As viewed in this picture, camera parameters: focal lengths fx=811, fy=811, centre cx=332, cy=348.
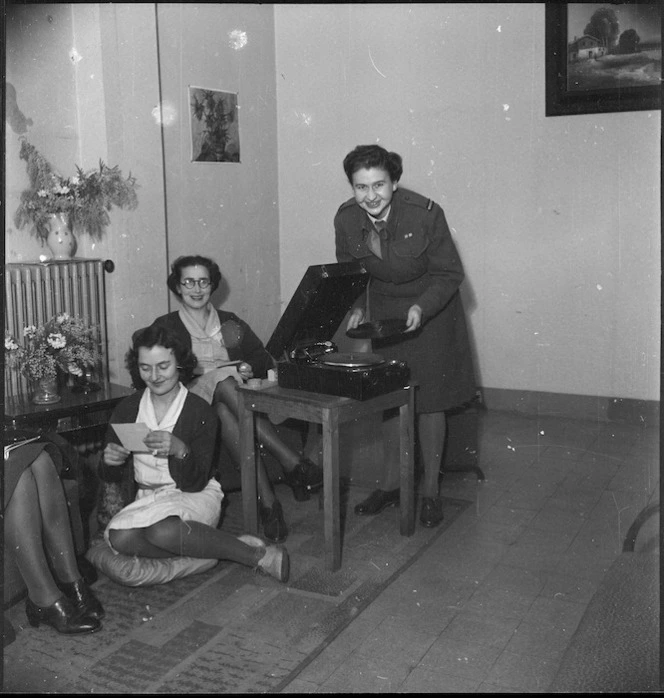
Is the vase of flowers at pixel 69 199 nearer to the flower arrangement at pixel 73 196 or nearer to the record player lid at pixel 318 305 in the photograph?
the flower arrangement at pixel 73 196

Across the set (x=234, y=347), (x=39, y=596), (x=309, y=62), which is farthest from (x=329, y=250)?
(x=39, y=596)

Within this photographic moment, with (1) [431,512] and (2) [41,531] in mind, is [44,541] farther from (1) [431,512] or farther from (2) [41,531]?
(1) [431,512]

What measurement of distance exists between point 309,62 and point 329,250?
3.45 feet

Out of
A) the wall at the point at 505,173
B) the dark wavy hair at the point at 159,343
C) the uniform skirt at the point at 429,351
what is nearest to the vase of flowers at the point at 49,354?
the dark wavy hair at the point at 159,343

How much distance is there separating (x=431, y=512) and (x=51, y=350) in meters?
1.63

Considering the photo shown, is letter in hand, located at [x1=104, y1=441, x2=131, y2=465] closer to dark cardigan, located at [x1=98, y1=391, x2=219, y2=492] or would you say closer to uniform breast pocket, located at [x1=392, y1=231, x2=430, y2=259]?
dark cardigan, located at [x1=98, y1=391, x2=219, y2=492]

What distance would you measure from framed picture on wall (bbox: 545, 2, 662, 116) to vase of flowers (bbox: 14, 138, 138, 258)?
99.9 inches

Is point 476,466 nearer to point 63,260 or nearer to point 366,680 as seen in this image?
point 366,680

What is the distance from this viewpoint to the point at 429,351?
3.35m

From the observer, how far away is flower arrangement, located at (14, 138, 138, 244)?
331cm

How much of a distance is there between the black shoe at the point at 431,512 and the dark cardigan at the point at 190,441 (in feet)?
3.04

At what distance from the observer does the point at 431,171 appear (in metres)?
5.05

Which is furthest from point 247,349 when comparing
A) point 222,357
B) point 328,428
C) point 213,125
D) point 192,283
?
point 213,125

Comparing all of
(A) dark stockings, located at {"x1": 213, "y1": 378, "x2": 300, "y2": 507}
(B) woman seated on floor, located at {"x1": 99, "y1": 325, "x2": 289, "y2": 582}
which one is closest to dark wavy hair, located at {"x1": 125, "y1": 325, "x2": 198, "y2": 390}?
(B) woman seated on floor, located at {"x1": 99, "y1": 325, "x2": 289, "y2": 582}
